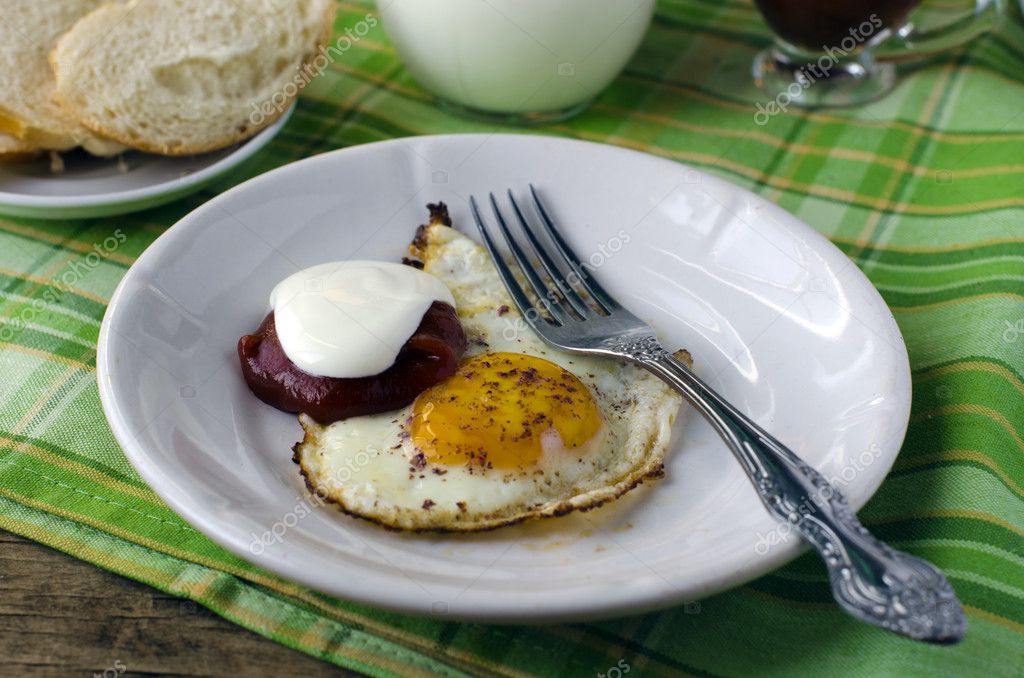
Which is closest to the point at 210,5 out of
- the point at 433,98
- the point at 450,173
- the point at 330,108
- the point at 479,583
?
the point at 330,108

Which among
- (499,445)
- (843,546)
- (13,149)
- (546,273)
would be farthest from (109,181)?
(843,546)

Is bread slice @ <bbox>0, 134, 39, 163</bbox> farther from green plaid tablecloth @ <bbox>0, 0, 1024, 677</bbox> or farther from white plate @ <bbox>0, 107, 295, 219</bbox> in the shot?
green plaid tablecloth @ <bbox>0, 0, 1024, 677</bbox>

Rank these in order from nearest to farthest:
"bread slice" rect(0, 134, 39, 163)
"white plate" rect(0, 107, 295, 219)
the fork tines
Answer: the fork tines < "white plate" rect(0, 107, 295, 219) < "bread slice" rect(0, 134, 39, 163)

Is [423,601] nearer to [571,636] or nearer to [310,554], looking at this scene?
[310,554]

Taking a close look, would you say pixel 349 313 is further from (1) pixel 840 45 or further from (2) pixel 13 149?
(1) pixel 840 45

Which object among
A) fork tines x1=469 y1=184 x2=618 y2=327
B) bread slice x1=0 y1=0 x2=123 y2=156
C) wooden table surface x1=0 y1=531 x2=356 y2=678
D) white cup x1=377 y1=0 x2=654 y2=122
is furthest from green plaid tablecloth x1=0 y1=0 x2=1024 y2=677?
fork tines x1=469 y1=184 x2=618 y2=327

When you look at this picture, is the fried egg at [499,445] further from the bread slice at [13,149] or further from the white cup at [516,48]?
the bread slice at [13,149]


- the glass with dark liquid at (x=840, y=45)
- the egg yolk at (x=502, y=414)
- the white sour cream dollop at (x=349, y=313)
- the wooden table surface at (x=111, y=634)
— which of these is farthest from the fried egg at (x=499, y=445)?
the glass with dark liquid at (x=840, y=45)
